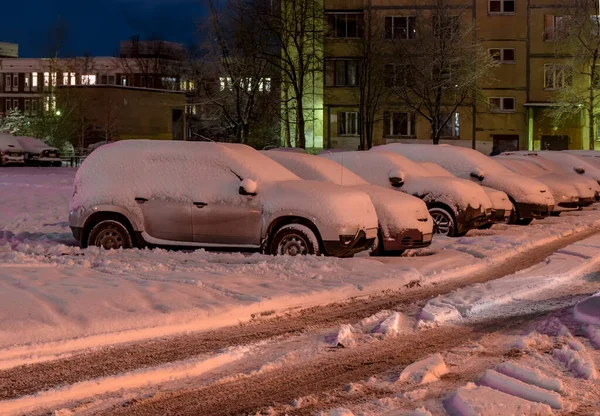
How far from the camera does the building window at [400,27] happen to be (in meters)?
55.6

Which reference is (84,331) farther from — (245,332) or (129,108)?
(129,108)

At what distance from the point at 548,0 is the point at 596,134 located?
8.90 metres

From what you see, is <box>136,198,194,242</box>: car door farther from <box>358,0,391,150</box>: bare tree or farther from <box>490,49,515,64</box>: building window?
<box>490,49,515,64</box>: building window

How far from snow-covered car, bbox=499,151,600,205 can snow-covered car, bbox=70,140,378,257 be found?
14.6 m

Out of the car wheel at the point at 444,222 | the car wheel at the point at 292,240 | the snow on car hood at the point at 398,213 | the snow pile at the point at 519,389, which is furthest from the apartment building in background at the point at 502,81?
the snow pile at the point at 519,389

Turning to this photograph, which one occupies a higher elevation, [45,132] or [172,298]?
[45,132]

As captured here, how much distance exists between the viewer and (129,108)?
64.8 m

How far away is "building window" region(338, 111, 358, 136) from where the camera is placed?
59.0 meters

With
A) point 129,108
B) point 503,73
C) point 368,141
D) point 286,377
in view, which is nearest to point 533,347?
point 286,377

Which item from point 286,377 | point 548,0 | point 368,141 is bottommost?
point 286,377

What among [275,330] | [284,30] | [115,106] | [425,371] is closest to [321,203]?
[275,330]

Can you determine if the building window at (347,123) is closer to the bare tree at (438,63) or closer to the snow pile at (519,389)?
Result: the bare tree at (438,63)

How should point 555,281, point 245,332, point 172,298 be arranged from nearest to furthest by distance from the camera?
point 245,332 < point 172,298 < point 555,281

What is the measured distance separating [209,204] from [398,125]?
1801 inches
